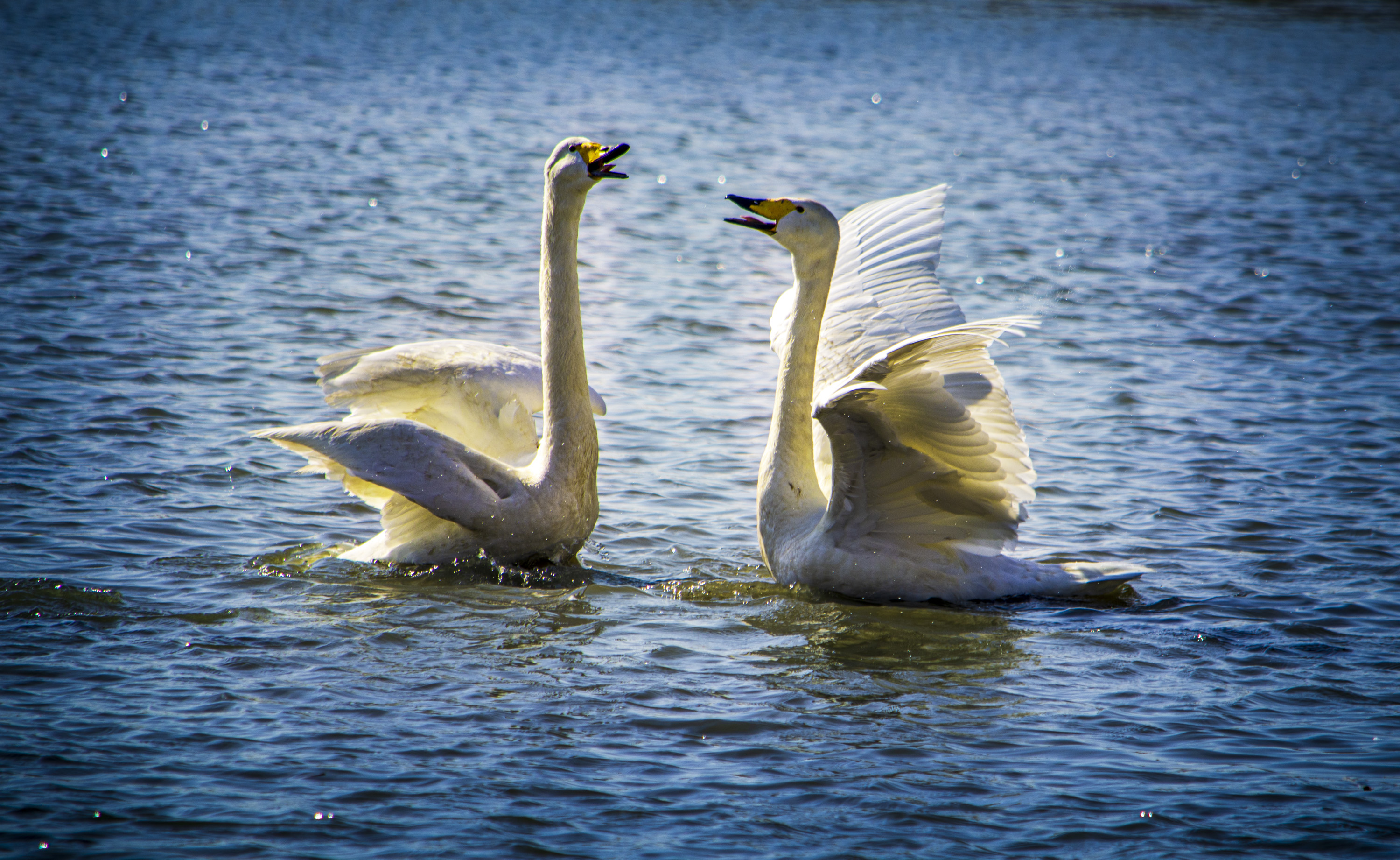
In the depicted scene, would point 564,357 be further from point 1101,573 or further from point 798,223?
point 1101,573

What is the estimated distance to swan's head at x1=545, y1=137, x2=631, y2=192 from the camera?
700cm

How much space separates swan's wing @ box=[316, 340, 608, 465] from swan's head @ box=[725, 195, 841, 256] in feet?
4.82

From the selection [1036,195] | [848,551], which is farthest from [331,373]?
[1036,195]

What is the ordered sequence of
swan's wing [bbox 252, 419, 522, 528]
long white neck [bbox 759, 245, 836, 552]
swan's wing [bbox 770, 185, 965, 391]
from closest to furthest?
1. swan's wing [bbox 252, 419, 522, 528]
2. long white neck [bbox 759, 245, 836, 552]
3. swan's wing [bbox 770, 185, 965, 391]

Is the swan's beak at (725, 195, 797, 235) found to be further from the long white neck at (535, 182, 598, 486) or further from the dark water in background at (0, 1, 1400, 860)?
the dark water in background at (0, 1, 1400, 860)

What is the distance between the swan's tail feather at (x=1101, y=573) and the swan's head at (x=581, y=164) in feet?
10.2

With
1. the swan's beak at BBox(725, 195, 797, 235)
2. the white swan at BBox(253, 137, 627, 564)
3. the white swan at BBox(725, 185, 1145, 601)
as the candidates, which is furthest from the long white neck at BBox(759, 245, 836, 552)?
the white swan at BBox(253, 137, 627, 564)

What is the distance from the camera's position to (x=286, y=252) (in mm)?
14555

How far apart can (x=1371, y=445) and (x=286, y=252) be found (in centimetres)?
1080

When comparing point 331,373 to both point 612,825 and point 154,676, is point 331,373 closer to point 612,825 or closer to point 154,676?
point 154,676

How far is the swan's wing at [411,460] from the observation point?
656cm

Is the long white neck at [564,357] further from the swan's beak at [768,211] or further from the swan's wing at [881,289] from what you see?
the swan's wing at [881,289]

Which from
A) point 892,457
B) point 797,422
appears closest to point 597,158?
point 797,422

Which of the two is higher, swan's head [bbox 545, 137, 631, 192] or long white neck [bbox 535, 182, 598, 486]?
swan's head [bbox 545, 137, 631, 192]
